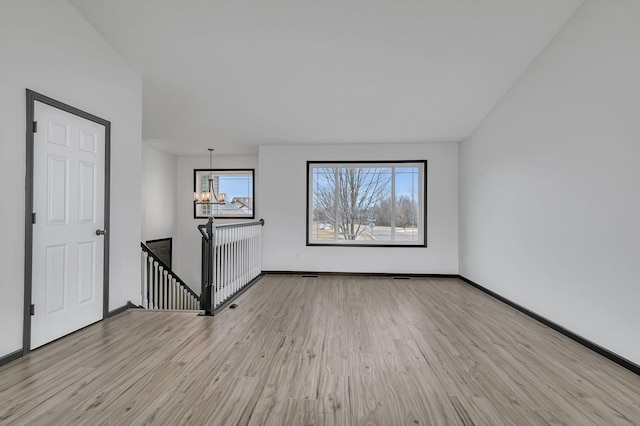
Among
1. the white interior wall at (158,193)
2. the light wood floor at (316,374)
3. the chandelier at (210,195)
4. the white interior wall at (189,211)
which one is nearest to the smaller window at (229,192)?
the chandelier at (210,195)

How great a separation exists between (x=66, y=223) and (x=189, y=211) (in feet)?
15.0

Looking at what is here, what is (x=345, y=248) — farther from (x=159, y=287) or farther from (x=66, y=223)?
(x=66, y=223)

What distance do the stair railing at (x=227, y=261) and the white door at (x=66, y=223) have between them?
1.09 m

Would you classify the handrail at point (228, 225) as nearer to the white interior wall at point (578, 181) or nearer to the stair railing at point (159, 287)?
the stair railing at point (159, 287)

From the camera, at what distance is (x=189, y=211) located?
7570 millimetres

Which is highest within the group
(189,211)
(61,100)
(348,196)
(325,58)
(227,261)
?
(325,58)

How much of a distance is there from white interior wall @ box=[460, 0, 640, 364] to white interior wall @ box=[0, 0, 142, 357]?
15.9 feet

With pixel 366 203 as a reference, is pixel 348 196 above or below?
above

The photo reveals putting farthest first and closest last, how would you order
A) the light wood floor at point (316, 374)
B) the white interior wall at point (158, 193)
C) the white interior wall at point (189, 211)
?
the white interior wall at point (189, 211), the white interior wall at point (158, 193), the light wood floor at point (316, 374)

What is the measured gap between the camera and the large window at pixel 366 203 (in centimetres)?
630

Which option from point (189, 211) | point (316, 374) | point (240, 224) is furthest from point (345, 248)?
point (316, 374)

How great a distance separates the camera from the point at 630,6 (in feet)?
8.25

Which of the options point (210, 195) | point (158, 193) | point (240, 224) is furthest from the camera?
point (158, 193)

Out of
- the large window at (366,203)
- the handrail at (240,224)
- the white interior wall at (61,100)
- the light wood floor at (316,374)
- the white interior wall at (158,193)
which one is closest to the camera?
the light wood floor at (316,374)
